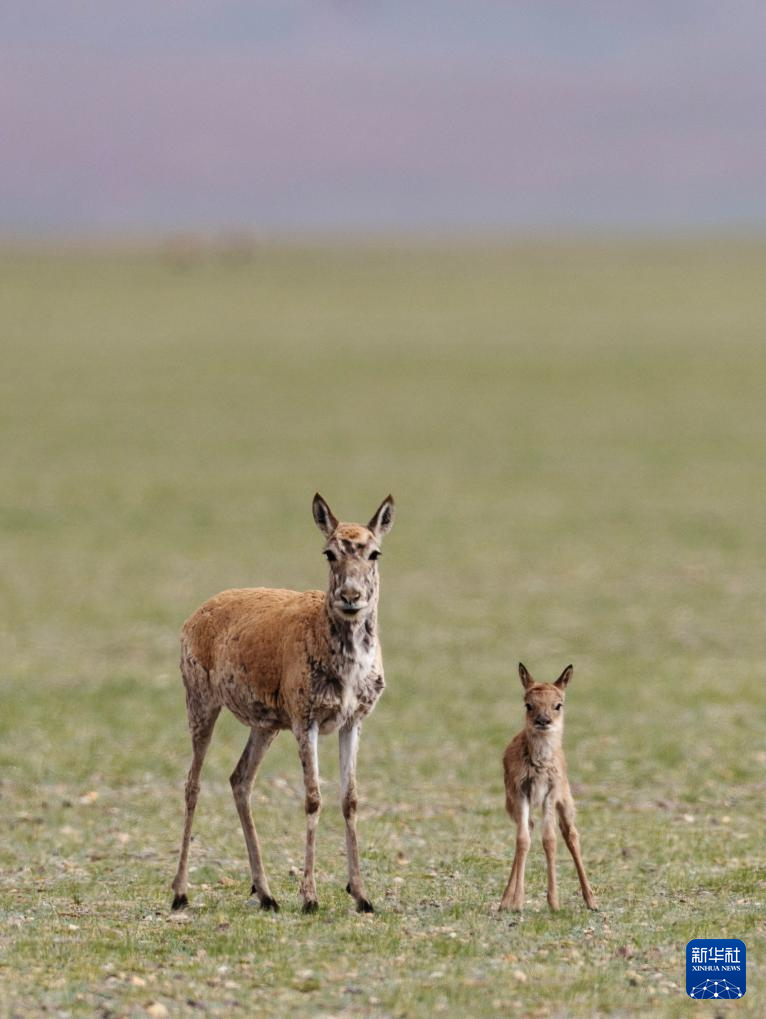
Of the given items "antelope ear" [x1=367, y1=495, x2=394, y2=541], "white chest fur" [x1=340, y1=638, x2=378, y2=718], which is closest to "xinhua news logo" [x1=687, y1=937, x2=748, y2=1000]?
"white chest fur" [x1=340, y1=638, x2=378, y2=718]

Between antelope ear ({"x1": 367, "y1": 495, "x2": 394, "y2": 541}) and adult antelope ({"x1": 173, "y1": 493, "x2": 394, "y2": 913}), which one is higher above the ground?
antelope ear ({"x1": 367, "y1": 495, "x2": 394, "y2": 541})

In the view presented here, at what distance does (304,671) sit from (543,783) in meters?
1.64

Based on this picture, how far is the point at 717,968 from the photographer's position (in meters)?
9.53

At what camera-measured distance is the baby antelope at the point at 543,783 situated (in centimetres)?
1056

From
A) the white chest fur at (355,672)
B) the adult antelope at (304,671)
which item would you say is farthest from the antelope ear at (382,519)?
the white chest fur at (355,672)

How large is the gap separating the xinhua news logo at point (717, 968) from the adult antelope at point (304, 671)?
6.80ft

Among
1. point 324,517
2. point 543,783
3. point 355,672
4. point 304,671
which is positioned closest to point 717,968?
point 543,783

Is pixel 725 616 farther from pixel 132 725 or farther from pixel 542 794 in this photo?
pixel 542 794

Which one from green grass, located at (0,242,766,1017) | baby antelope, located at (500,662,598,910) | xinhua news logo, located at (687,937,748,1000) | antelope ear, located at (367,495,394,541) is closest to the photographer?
xinhua news logo, located at (687,937,748,1000)

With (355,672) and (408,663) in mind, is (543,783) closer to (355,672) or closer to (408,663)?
(355,672)

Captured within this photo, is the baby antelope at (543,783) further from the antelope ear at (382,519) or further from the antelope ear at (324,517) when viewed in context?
the antelope ear at (324,517)

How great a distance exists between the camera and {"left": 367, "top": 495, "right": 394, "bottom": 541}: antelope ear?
10.1 m

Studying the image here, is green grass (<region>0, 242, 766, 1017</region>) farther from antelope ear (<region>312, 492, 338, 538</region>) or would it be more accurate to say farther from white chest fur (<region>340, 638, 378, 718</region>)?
antelope ear (<region>312, 492, 338, 538</region>)

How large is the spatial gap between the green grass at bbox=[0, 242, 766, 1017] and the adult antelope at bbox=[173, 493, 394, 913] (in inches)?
24.8
